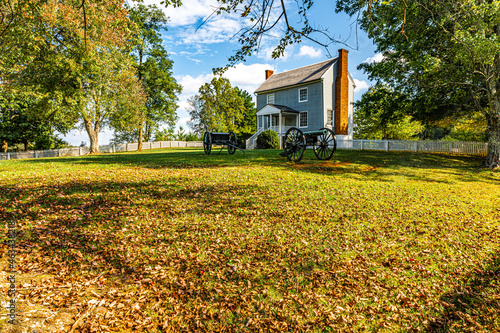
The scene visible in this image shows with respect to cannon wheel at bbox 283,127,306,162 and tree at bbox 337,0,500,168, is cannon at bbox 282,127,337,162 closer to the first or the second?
cannon wheel at bbox 283,127,306,162

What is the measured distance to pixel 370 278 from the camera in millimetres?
4152

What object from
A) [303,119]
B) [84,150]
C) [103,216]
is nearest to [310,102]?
[303,119]

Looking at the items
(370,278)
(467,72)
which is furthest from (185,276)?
(467,72)

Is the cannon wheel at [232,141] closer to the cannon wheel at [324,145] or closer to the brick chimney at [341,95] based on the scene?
the cannon wheel at [324,145]

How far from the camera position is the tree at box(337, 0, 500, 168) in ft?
36.8

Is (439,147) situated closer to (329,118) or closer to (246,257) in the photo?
(329,118)

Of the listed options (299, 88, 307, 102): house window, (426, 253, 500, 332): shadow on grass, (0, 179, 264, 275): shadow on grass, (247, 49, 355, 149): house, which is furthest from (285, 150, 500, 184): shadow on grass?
(299, 88, 307, 102): house window

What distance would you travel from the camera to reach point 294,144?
13.1 metres

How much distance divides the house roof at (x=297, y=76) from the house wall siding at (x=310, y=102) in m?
0.64

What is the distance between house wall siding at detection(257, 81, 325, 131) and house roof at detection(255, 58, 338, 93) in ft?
2.11

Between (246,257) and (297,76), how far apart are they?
28.2 metres

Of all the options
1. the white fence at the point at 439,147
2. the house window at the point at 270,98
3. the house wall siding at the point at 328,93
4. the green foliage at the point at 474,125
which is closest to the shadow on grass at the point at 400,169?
the white fence at the point at 439,147

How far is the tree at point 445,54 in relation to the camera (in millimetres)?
11227

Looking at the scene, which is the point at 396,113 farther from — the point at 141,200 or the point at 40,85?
the point at 40,85
